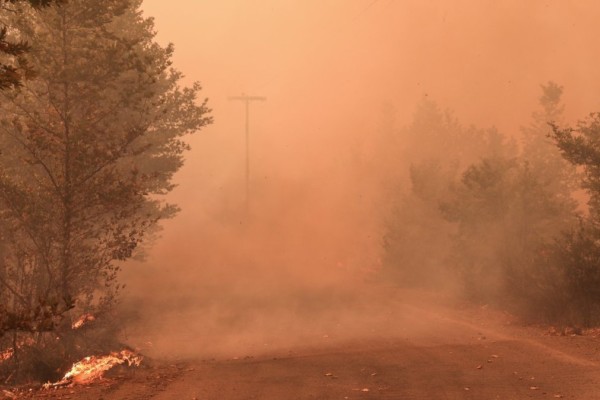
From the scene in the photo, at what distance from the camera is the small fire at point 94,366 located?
452 inches

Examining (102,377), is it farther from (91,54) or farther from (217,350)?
(91,54)

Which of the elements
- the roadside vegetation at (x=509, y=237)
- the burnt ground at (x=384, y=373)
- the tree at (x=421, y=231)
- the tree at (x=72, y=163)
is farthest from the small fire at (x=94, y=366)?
the tree at (x=421, y=231)

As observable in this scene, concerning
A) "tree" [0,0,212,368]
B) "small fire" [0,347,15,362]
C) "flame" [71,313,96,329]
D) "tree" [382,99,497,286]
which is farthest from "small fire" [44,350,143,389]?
"tree" [382,99,497,286]

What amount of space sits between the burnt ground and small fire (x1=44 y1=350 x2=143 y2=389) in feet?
0.90

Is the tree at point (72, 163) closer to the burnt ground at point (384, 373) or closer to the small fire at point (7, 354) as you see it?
the small fire at point (7, 354)

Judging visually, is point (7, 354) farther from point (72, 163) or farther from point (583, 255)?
point (583, 255)

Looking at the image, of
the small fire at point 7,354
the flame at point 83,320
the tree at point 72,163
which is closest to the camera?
the small fire at point 7,354

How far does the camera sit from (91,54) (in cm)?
1334

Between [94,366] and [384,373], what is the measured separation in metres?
6.07

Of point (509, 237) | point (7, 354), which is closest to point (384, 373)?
point (7, 354)

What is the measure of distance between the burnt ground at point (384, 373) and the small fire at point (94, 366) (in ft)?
0.90

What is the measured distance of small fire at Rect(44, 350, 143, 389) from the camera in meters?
11.5

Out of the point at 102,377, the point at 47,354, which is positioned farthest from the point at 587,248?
the point at 47,354

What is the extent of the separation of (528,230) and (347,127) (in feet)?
209
